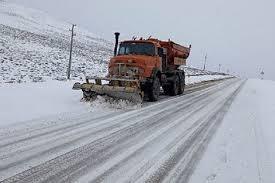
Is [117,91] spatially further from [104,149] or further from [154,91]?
[104,149]

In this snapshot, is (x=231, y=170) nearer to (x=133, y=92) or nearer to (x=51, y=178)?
(x=51, y=178)

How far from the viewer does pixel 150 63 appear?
51.4 ft

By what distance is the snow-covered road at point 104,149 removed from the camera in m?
5.72

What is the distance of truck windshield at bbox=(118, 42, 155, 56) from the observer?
16.2 meters

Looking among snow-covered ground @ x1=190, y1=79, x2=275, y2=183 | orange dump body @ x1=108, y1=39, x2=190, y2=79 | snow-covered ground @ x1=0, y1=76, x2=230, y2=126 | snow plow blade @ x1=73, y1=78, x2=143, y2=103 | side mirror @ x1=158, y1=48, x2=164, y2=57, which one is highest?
side mirror @ x1=158, y1=48, x2=164, y2=57

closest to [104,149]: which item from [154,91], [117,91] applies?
[117,91]

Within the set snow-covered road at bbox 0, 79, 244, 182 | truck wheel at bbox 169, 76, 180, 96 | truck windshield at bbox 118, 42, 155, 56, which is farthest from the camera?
truck wheel at bbox 169, 76, 180, 96

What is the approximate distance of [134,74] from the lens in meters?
15.1

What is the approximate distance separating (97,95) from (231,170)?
7996 millimetres

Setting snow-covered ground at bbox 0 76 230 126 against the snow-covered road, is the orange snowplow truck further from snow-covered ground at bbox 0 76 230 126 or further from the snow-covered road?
the snow-covered road

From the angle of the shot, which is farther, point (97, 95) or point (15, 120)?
point (97, 95)

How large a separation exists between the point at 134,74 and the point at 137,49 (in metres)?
1.63

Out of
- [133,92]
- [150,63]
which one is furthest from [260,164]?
[150,63]

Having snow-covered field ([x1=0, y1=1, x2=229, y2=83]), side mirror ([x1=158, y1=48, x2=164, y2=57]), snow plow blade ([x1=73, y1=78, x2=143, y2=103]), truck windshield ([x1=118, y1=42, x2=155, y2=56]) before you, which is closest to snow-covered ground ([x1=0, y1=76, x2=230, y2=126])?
snow plow blade ([x1=73, y1=78, x2=143, y2=103])
